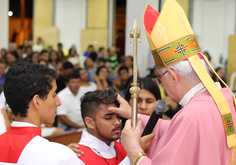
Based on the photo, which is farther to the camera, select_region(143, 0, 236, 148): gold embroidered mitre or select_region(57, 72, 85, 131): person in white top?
select_region(57, 72, 85, 131): person in white top

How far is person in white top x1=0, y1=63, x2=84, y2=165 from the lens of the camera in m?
1.49

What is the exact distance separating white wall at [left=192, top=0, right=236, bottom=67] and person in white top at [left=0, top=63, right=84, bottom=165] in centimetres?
910

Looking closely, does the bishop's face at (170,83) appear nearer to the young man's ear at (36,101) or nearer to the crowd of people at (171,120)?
the crowd of people at (171,120)

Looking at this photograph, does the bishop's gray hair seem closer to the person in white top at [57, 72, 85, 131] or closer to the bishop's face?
the bishop's face

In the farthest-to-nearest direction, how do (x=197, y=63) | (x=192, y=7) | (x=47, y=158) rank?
(x=192, y=7), (x=197, y=63), (x=47, y=158)

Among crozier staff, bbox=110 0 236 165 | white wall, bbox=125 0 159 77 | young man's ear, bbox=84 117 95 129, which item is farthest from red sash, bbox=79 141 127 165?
white wall, bbox=125 0 159 77

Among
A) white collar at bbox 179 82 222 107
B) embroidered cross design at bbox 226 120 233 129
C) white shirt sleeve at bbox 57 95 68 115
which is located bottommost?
white shirt sleeve at bbox 57 95 68 115

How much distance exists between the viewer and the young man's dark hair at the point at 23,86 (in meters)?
1.58

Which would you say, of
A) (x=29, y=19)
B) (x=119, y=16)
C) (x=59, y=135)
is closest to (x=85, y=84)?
(x=59, y=135)

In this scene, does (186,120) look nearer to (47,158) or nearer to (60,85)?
(47,158)

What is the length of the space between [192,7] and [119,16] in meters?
9.25

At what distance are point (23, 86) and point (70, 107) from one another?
3.47 meters

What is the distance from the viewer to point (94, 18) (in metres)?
13.1

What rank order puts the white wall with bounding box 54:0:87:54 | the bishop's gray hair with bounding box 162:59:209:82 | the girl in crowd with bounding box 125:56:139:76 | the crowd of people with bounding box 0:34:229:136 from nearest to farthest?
the bishop's gray hair with bounding box 162:59:209:82
the crowd of people with bounding box 0:34:229:136
the girl in crowd with bounding box 125:56:139:76
the white wall with bounding box 54:0:87:54
